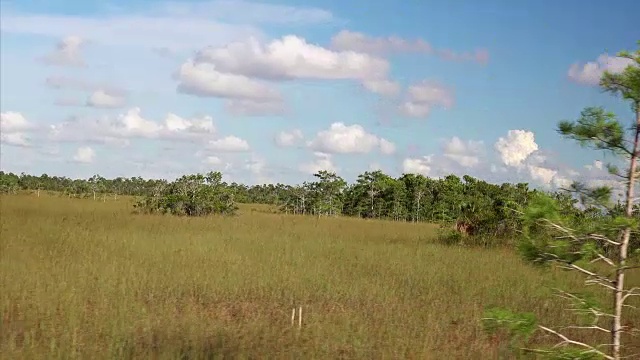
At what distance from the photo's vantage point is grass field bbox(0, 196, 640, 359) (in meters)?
5.75

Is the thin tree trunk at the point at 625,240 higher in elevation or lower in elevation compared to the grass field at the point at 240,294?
higher

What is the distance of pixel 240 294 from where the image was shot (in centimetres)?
850

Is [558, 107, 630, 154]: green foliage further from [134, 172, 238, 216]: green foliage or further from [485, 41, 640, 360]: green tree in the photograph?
[134, 172, 238, 216]: green foliage

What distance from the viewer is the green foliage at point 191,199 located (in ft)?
79.5

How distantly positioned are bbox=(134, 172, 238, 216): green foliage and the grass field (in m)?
8.73

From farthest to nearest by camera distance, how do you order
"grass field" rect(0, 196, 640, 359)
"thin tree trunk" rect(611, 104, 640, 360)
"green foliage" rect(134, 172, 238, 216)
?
1. "green foliage" rect(134, 172, 238, 216)
2. "grass field" rect(0, 196, 640, 359)
3. "thin tree trunk" rect(611, 104, 640, 360)

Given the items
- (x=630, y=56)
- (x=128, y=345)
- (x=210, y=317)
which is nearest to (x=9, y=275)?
(x=210, y=317)

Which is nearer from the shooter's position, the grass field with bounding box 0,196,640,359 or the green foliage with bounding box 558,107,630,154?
the green foliage with bounding box 558,107,630,154

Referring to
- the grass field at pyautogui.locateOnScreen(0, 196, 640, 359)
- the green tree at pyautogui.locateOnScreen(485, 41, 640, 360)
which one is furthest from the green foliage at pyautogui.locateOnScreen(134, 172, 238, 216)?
the green tree at pyautogui.locateOnScreen(485, 41, 640, 360)

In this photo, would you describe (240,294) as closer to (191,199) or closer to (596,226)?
(596,226)

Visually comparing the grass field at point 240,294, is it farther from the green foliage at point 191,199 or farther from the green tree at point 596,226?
the green foliage at point 191,199

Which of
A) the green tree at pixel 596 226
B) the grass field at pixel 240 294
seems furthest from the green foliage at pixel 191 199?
the green tree at pixel 596 226

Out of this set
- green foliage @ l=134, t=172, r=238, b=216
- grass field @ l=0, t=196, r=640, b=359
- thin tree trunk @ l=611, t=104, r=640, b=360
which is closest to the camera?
thin tree trunk @ l=611, t=104, r=640, b=360

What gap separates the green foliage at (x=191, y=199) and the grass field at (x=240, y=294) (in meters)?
8.73
